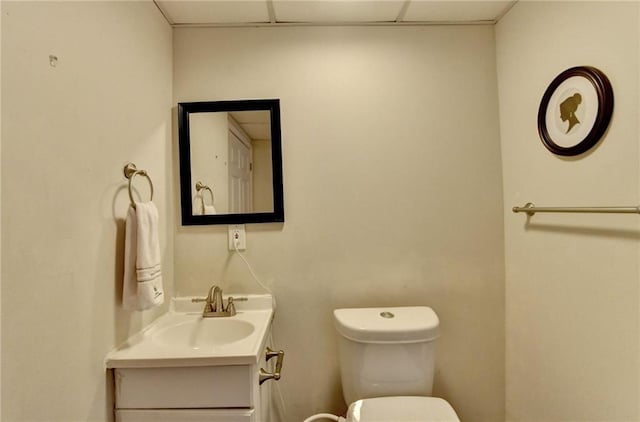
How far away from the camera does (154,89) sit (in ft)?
3.97

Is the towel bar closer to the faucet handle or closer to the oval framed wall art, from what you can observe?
the oval framed wall art

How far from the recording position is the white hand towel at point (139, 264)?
92 centimetres

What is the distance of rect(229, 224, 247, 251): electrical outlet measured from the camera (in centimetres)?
136

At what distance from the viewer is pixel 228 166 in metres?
1.35

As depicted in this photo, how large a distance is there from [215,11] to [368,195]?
1.06 m

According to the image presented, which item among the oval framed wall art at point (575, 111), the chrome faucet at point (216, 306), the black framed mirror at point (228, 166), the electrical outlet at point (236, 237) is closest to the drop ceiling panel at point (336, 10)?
the black framed mirror at point (228, 166)

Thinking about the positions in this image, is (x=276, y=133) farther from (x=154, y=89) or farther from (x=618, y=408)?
(x=618, y=408)

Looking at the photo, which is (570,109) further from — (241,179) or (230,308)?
(230,308)

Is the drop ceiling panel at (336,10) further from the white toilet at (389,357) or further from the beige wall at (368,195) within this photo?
the white toilet at (389,357)

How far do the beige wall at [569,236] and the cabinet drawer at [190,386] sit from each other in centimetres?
114

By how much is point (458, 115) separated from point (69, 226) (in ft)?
5.06

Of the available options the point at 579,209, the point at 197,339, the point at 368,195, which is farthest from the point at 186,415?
the point at 579,209

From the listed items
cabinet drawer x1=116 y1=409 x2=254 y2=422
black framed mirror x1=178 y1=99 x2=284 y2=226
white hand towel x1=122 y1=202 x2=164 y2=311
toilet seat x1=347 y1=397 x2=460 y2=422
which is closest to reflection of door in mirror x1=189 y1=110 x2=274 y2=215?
black framed mirror x1=178 y1=99 x2=284 y2=226

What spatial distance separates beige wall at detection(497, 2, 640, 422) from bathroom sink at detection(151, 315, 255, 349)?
3.89 feet
